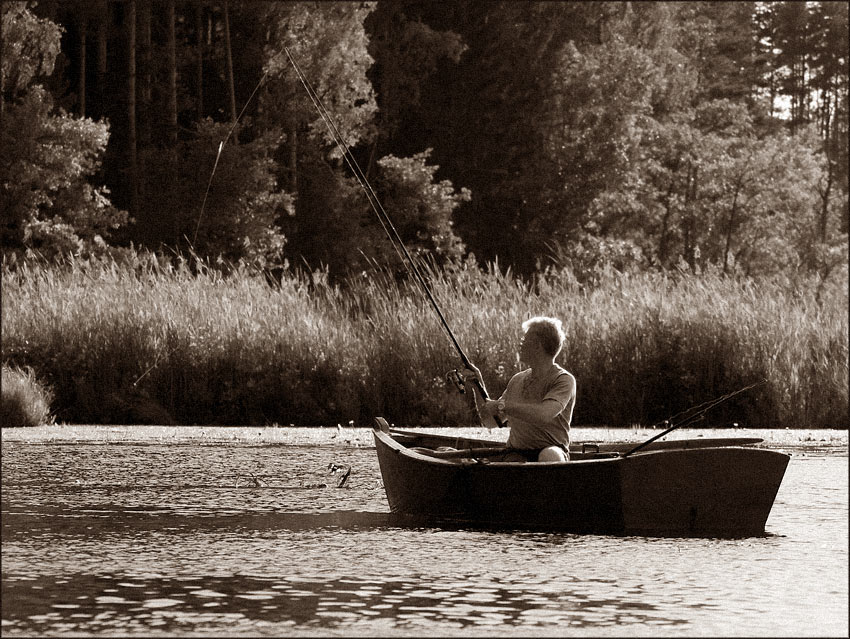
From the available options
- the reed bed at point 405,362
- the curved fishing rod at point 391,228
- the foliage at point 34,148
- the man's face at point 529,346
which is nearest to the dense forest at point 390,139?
the foliage at point 34,148

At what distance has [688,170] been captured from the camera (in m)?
41.5

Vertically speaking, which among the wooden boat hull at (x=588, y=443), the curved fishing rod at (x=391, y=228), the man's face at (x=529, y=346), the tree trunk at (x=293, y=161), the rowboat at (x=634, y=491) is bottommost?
the rowboat at (x=634, y=491)

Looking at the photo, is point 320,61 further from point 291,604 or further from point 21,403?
point 291,604

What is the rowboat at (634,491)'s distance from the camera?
8.18m

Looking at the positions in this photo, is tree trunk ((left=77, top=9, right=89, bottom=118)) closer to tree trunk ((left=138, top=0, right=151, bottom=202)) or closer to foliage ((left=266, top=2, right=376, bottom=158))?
tree trunk ((left=138, top=0, right=151, bottom=202))

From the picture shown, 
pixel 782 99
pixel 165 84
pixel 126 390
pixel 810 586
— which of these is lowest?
pixel 810 586

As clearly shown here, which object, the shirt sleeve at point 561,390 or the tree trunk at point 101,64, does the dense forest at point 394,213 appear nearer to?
the tree trunk at point 101,64

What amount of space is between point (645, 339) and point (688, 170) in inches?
1035

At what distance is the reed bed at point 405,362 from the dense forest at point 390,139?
341 inches

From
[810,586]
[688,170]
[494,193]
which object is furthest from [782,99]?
[810,586]

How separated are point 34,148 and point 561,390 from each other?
60.5ft

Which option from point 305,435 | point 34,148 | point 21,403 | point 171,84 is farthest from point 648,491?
point 171,84

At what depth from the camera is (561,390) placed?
861cm

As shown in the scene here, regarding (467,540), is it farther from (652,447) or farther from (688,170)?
(688,170)
